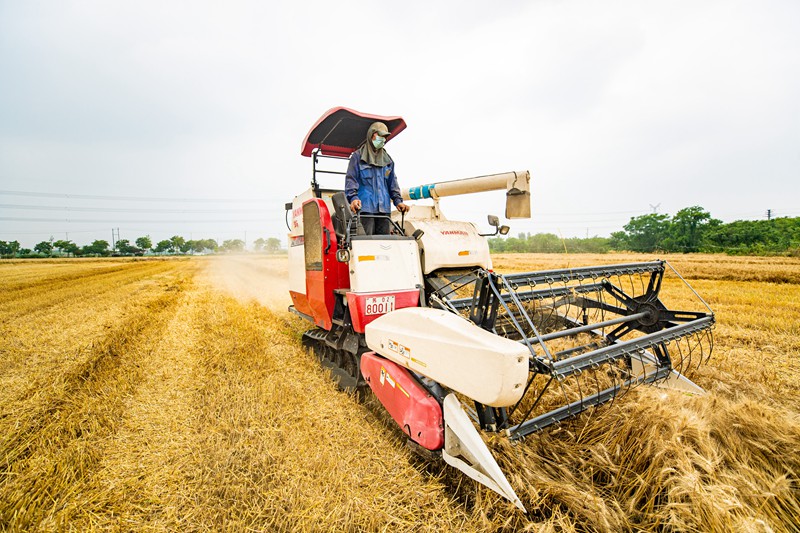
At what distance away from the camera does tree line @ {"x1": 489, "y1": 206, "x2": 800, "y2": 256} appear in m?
29.3

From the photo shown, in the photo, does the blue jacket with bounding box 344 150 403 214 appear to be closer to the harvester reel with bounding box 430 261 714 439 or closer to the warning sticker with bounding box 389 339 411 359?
the harvester reel with bounding box 430 261 714 439

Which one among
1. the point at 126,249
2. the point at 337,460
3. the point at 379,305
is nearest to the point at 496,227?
the point at 379,305

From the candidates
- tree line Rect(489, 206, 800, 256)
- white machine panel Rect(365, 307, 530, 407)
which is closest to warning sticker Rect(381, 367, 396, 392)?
white machine panel Rect(365, 307, 530, 407)

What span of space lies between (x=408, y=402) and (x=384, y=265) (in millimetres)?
1388

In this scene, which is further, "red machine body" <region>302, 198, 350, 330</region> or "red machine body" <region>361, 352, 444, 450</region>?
"red machine body" <region>302, 198, 350, 330</region>

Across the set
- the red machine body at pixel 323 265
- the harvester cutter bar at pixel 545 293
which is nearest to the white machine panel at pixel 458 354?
the harvester cutter bar at pixel 545 293

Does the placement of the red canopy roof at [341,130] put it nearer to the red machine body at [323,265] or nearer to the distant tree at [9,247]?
the red machine body at [323,265]

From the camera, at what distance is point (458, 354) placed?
1.99 metres

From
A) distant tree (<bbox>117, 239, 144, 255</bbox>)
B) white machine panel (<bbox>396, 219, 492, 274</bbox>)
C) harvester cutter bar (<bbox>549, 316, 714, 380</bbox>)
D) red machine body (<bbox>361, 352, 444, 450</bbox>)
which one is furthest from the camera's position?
distant tree (<bbox>117, 239, 144, 255</bbox>)

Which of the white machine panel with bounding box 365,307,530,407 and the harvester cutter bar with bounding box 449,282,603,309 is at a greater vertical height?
the harvester cutter bar with bounding box 449,282,603,309

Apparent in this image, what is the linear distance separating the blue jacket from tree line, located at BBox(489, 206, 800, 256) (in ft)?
87.6

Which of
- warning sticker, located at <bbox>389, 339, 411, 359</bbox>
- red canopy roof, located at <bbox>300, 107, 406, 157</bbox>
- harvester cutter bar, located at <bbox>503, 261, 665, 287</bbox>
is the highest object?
red canopy roof, located at <bbox>300, 107, 406, 157</bbox>

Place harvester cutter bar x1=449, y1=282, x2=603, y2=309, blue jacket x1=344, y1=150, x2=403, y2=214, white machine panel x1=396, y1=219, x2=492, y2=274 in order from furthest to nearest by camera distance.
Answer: blue jacket x1=344, y1=150, x2=403, y2=214, white machine panel x1=396, y1=219, x2=492, y2=274, harvester cutter bar x1=449, y1=282, x2=603, y2=309

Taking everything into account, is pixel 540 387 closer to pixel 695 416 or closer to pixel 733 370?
pixel 695 416
